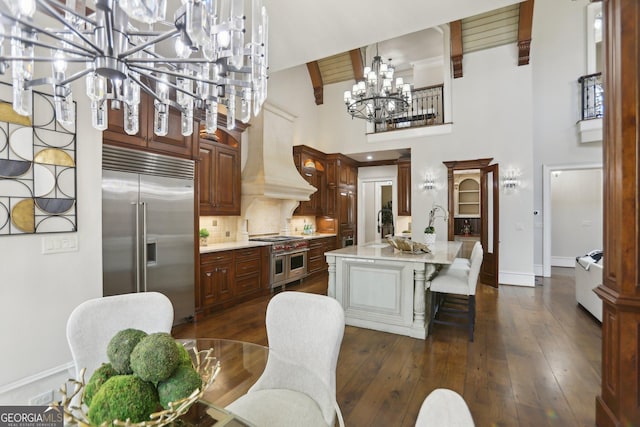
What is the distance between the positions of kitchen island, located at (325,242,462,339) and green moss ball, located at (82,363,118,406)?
2.83 meters

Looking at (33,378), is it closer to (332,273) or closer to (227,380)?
(227,380)

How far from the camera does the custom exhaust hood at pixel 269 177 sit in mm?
5152

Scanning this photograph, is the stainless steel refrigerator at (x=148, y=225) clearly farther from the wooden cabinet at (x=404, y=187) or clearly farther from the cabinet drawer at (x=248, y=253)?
the wooden cabinet at (x=404, y=187)

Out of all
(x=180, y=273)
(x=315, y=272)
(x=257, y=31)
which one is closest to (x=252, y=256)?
(x=180, y=273)

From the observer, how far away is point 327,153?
25.2ft

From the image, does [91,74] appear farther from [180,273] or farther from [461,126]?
[461,126]

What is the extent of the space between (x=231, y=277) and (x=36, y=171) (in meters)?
2.71

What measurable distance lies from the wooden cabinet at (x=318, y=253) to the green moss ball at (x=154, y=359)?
546 cm

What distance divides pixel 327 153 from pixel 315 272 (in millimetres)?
3039

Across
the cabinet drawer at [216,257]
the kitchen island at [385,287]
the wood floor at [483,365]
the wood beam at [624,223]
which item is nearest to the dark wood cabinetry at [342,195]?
the cabinet drawer at [216,257]

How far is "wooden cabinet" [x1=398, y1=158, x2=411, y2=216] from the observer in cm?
729

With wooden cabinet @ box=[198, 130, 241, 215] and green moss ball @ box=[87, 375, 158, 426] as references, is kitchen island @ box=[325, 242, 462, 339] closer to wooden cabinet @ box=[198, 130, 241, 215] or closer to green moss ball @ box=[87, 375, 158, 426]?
wooden cabinet @ box=[198, 130, 241, 215]

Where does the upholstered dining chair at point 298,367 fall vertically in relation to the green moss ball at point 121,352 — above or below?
below

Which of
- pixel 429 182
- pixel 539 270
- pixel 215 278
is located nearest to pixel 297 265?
pixel 215 278
